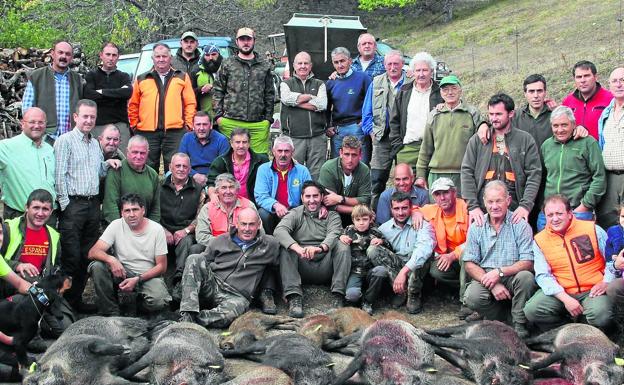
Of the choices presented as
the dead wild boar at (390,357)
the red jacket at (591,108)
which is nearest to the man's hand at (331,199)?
the dead wild boar at (390,357)

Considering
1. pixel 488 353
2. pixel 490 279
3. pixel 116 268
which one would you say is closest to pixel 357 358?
pixel 488 353

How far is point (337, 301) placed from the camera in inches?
331

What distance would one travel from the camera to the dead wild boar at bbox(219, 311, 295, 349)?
23.9 feet

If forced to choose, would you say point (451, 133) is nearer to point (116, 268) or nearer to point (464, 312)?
point (464, 312)

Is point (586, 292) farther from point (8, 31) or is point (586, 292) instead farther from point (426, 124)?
point (8, 31)

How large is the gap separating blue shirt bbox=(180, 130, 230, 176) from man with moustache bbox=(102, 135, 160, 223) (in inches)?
34.4

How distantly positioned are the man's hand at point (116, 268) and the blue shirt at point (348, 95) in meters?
3.50

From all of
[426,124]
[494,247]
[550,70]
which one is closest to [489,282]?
[494,247]

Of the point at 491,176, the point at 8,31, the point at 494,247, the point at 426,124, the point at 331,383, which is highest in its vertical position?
the point at 8,31

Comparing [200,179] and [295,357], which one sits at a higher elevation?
[200,179]

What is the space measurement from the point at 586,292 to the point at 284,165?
3.48 m

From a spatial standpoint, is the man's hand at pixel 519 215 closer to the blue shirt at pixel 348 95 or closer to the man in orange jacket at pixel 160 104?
the blue shirt at pixel 348 95

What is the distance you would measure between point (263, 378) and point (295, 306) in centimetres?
247

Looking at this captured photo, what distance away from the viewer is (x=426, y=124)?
8.75 metres
